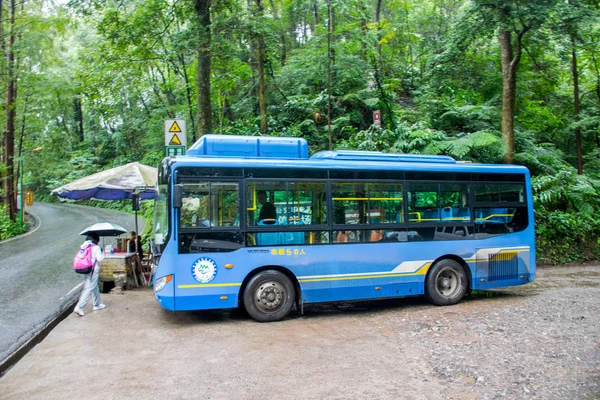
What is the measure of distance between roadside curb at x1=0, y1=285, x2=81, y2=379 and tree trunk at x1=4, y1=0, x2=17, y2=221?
18.6 metres

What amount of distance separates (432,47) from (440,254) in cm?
2106

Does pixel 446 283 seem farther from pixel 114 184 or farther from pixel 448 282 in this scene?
pixel 114 184

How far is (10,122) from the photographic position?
2520cm

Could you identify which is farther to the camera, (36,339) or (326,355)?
(36,339)

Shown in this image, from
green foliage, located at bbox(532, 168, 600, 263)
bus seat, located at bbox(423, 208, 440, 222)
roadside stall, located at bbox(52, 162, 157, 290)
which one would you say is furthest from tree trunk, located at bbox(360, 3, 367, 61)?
bus seat, located at bbox(423, 208, 440, 222)

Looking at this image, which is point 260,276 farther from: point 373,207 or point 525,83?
point 525,83

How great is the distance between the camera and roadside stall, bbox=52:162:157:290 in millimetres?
10719

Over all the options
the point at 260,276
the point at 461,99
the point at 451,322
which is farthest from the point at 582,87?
the point at 260,276

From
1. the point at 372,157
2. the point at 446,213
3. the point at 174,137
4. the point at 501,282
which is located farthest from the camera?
the point at 174,137

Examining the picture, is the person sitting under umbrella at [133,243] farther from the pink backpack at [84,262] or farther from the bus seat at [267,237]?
the bus seat at [267,237]

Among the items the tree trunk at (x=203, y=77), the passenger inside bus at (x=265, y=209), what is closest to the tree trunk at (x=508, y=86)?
the tree trunk at (x=203, y=77)

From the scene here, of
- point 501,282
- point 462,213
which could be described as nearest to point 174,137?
point 462,213

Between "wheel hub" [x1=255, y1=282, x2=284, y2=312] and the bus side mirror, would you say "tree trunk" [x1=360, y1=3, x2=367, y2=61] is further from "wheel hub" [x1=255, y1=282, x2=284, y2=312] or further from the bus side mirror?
"wheel hub" [x1=255, y1=282, x2=284, y2=312]

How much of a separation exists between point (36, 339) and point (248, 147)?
4.93m
